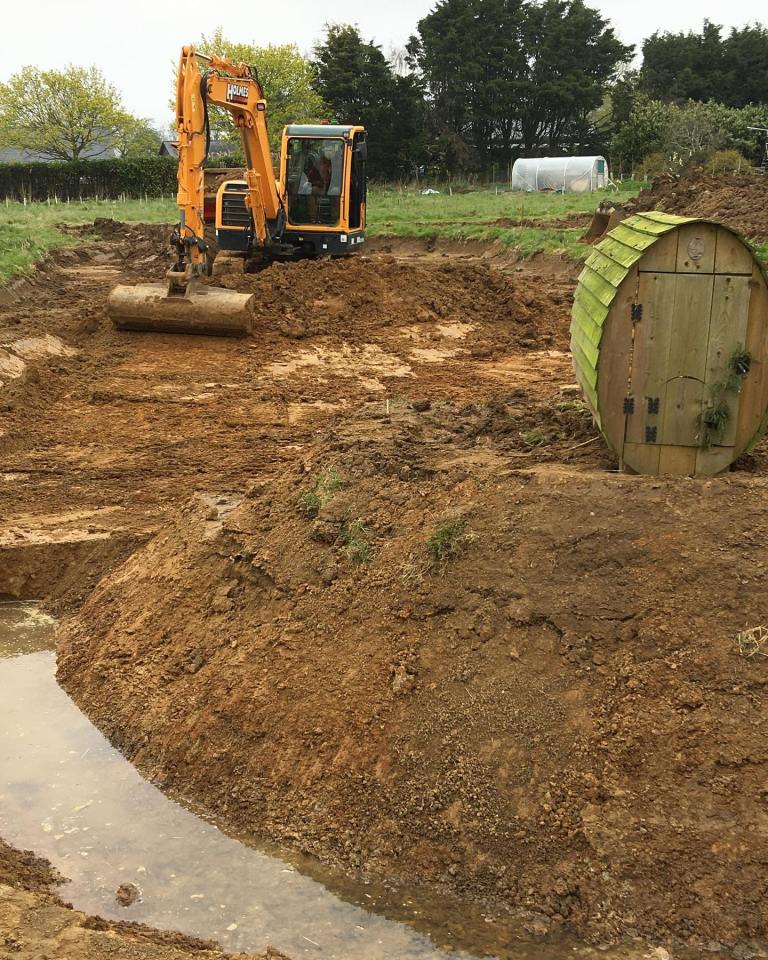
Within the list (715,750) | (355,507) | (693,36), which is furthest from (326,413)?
(693,36)

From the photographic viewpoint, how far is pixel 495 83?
50.0 m

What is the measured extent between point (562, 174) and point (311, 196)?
24.8 meters

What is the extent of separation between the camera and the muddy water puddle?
428 cm

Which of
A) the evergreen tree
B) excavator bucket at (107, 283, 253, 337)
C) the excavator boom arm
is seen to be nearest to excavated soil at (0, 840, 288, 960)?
excavator bucket at (107, 283, 253, 337)

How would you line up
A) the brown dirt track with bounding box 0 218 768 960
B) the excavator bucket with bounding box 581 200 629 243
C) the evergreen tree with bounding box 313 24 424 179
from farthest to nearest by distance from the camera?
the evergreen tree with bounding box 313 24 424 179 < the excavator bucket with bounding box 581 200 629 243 < the brown dirt track with bounding box 0 218 768 960

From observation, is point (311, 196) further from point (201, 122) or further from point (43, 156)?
point (43, 156)

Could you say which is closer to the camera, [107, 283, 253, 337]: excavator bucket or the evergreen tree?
[107, 283, 253, 337]: excavator bucket

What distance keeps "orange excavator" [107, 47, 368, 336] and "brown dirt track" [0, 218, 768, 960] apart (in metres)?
7.35

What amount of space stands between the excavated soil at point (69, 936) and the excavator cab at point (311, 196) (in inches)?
638

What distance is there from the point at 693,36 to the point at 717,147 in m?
21.3

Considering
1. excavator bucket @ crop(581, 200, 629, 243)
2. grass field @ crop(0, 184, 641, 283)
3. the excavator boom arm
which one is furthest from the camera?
grass field @ crop(0, 184, 641, 283)

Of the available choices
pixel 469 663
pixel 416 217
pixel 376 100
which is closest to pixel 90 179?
pixel 376 100

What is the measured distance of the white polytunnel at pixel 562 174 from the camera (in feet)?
132

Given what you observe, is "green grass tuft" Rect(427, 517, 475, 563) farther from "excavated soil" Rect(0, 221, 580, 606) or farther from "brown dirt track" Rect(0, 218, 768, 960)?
"excavated soil" Rect(0, 221, 580, 606)
